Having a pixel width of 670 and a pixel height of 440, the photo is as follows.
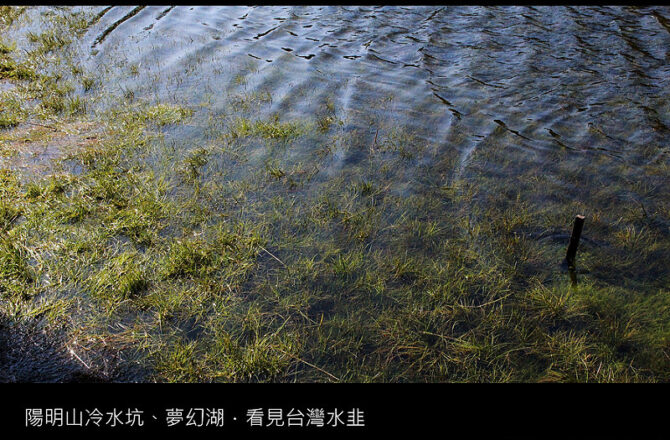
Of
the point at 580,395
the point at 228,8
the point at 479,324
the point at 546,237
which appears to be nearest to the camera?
the point at 580,395

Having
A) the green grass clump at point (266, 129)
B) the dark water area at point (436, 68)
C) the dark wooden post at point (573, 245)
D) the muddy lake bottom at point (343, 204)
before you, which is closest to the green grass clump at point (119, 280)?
the muddy lake bottom at point (343, 204)

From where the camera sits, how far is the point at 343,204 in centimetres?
438

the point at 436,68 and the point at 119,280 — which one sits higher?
the point at 436,68

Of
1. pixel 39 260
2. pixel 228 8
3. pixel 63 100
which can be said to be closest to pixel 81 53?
pixel 63 100

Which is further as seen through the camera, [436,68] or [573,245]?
[436,68]

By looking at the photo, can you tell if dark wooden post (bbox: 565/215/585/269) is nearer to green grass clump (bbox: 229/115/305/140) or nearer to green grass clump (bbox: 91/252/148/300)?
green grass clump (bbox: 229/115/305/140)

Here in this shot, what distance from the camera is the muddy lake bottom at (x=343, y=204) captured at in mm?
3123

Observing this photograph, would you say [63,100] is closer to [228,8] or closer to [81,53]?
[81,53]

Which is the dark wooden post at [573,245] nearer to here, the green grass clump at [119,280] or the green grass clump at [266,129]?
the green grass clump at [266,129]

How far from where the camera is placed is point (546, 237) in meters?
3.96

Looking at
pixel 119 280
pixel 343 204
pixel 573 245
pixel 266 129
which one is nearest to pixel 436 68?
pixel 266 129

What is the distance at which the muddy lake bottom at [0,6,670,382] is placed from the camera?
312 centimetres

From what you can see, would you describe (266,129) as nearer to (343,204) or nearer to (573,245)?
(343,204)

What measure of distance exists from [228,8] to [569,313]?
331 inches
